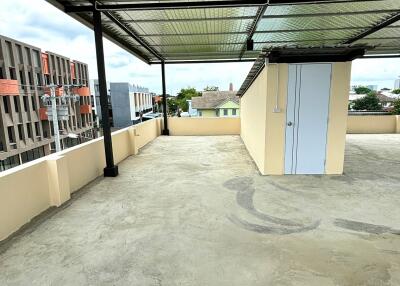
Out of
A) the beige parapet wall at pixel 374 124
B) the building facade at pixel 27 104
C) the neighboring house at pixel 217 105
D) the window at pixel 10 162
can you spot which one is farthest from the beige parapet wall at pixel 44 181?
the neighboring house at pixel 217 105

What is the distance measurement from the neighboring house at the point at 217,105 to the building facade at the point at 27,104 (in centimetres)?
1320

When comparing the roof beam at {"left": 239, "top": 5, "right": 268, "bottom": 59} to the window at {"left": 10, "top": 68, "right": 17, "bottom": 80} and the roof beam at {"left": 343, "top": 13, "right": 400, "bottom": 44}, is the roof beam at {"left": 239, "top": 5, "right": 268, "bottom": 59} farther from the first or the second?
the window at {"left": 10, "top": 68, "right": 17, "bottom": 80}

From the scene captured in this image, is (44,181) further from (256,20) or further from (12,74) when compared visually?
(12,74)

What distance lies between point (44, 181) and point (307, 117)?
15.2ft

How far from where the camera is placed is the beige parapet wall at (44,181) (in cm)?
298

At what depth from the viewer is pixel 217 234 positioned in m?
2.98

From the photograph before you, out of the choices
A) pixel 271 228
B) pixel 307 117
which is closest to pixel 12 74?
pixel 307 117

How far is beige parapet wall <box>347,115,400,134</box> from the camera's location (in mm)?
11070

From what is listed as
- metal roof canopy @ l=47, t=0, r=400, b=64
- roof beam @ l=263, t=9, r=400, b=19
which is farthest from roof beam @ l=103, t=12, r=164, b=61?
roof beam @ l=263, t=9, r=400, b=19

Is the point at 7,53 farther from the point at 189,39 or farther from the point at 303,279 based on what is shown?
the point at 303,279

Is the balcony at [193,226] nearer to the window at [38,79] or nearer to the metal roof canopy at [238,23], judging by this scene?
the metal roof canopy at [238,23]

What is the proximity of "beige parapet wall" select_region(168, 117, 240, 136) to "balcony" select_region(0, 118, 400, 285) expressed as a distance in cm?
599

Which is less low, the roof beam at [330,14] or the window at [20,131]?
the roof beam at [330,14]

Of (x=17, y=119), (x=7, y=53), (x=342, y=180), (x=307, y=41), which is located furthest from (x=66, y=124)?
(x=342, y=180)
